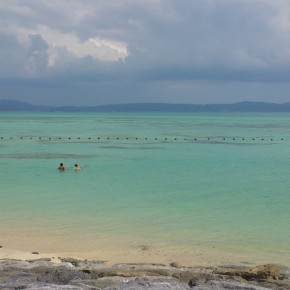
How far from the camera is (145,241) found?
1831cm

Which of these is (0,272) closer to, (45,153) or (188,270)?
(188,270)

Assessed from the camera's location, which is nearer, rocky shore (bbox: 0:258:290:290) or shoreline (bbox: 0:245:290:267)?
rocky shore (bbox: 0:258:290:290)

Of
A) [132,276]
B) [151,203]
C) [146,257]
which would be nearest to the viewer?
[132,276]

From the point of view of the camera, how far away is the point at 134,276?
1312 cm

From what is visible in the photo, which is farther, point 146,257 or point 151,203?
point 151,203

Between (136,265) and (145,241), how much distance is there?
11.2ft

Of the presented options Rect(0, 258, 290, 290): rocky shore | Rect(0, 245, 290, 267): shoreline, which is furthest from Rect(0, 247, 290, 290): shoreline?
Rect(0, 245, 290, 267): shoreline

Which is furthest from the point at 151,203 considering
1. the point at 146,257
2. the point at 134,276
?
the point at 134,276

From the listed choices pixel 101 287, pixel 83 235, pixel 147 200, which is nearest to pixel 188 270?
pixel 101 287

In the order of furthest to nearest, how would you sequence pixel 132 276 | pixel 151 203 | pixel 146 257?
pixel 151 203 → pixel 146 257 → pixel 132 276

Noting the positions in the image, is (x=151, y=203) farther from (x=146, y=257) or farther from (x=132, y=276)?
(x=132, y=276)

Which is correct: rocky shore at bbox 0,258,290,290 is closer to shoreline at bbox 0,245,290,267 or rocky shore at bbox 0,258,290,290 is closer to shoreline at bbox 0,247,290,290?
shoreline at bbox 0,247,290,290

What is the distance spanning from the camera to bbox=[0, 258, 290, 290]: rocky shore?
1195 cm

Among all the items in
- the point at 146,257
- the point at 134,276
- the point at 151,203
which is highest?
the point at 134,276
